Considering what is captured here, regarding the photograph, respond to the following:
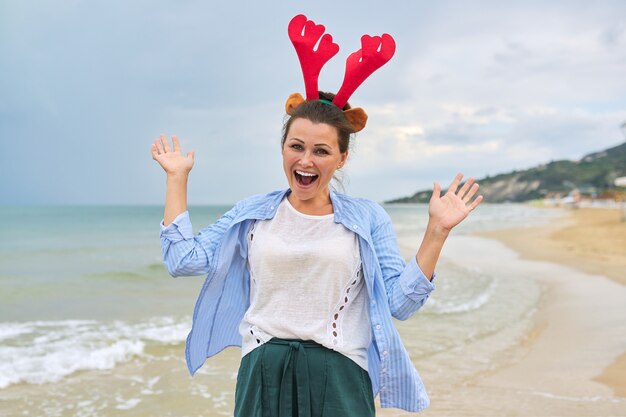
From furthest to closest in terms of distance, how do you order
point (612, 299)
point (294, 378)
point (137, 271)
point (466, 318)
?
1. point (137, 271)
2. point (612, 299)
3. point (466, 318)
4. point (294, 378)

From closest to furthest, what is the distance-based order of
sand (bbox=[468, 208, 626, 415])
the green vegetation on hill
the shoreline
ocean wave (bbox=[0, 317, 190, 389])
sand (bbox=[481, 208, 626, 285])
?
sand (bbox=[468, 208, 626, 415]) → the shoreline → ocean wave (bbox=[0, 317, 190, 389]) → sand (bbox=[481, 208, 626, 285]) → the green vegetation on hill

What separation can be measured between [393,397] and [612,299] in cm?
830

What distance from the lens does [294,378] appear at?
2229 millimetres

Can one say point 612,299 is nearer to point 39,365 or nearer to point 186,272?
point 39,365

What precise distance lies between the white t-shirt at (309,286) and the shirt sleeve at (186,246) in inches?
6.7

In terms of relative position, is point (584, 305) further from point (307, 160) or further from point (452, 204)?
point (307, 160)

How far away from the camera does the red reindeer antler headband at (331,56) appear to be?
2393 millimetres

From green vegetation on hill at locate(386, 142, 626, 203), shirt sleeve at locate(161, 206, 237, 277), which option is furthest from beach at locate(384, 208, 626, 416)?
green vegetation on hill at locate(386, 142, 626, 203)

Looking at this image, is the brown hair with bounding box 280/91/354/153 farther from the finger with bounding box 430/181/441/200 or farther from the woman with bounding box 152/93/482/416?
the finger with bounding box 430/181/441/200

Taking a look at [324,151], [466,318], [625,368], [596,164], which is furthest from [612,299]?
[596,164]

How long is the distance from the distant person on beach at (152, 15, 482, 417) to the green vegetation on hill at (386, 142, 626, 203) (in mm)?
107717

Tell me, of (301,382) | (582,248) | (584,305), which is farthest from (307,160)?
(582,248)

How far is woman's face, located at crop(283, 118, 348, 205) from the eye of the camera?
7.47 feet

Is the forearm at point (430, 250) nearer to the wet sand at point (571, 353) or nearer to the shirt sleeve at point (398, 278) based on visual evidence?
the shirt sleeve at point (398, 278)
